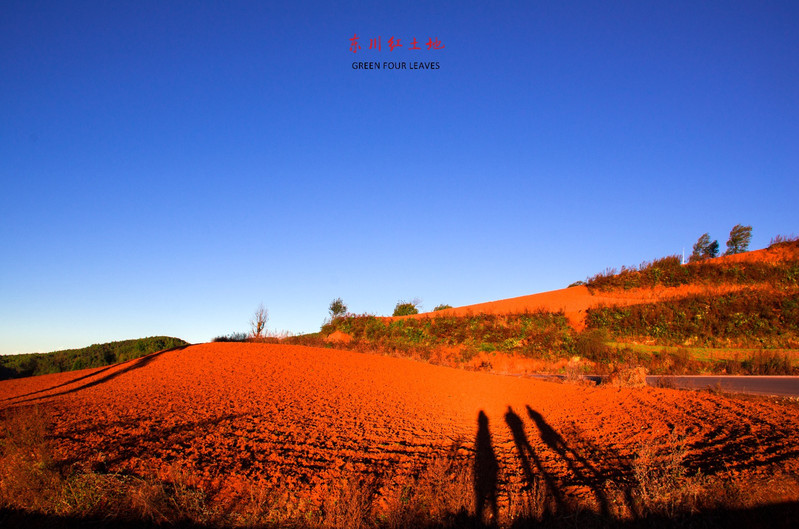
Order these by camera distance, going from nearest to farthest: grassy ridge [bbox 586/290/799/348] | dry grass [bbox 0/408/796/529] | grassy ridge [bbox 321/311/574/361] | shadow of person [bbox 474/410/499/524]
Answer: dry grass [bbox 0/408/796/529], shadow of person [bbox 474/410/499/524], grassy ridge [bbox 586/290/799/348], grassy ridge [bbox 321/311/574/361]

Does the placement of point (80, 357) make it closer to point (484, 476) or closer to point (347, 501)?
point (347, 501)

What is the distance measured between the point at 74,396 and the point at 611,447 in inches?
464

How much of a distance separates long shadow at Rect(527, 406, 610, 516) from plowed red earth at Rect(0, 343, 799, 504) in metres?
0.04

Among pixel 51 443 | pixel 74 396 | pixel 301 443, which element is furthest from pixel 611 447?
pixel 74 396

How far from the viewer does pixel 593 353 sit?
74.8 ft

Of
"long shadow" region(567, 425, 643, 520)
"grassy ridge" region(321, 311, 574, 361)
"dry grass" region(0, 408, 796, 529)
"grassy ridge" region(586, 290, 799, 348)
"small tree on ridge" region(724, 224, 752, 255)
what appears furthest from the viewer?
"small tree on ridge" region(724, 224, 752, 255)

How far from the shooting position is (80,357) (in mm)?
24125

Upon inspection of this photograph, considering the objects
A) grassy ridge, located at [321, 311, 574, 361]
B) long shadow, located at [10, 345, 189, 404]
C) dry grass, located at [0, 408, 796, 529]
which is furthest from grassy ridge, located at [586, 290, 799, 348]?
long shadow, located at [10, 345, 189, 404]

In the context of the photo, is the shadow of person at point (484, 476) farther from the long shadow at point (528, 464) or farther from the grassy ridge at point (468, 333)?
the grassy ridge at point (468, 333)

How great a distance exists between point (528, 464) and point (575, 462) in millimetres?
711

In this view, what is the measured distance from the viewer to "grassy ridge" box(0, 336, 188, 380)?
22547mm

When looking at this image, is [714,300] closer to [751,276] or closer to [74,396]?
[751,276]

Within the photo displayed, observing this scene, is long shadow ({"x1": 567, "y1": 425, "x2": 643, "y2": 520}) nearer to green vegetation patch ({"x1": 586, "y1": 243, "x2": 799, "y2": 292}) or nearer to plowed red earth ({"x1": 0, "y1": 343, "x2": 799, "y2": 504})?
plowed red earth ({"x1": 0, "y1": 343, "x2": 799, "y2": 504})

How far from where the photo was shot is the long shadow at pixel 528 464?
4.61 meters
